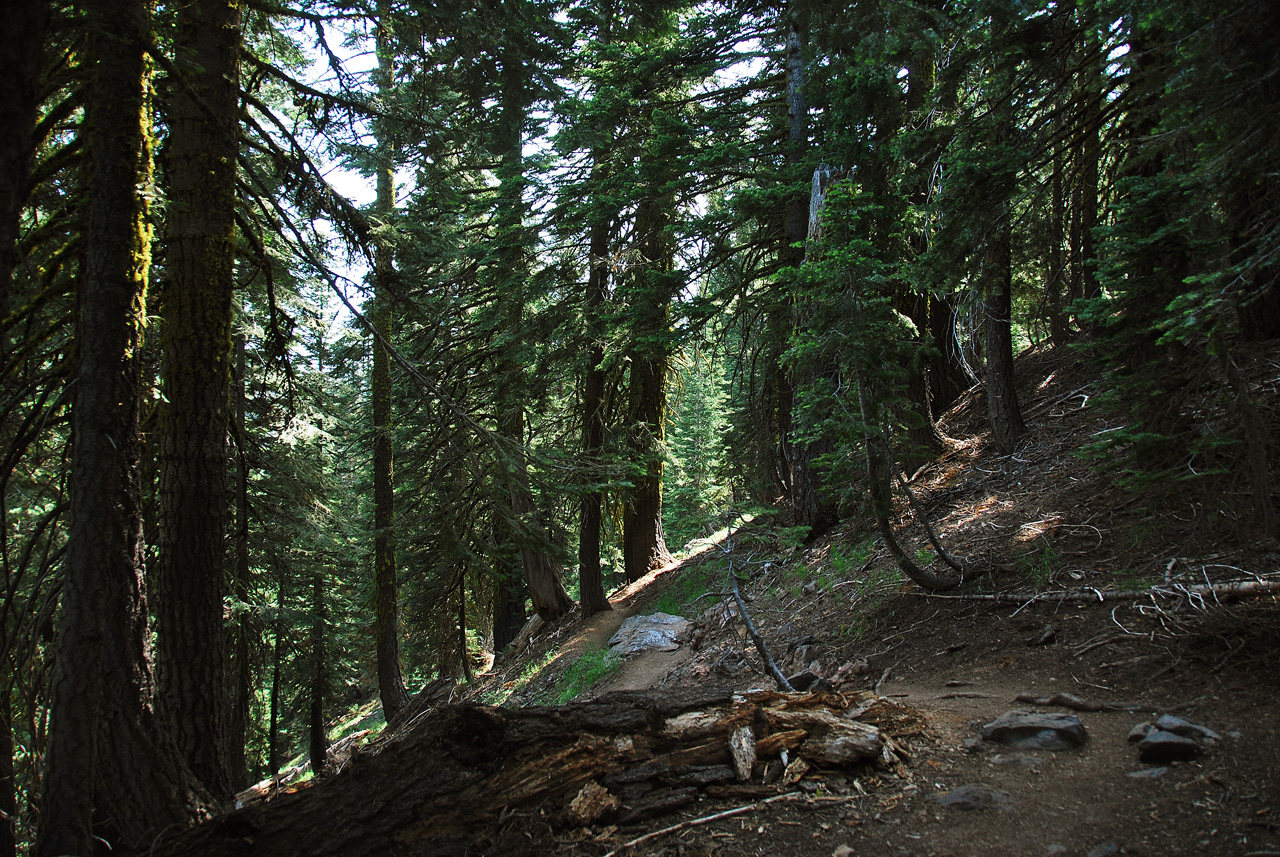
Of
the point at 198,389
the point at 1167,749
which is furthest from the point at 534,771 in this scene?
the point at 198,389

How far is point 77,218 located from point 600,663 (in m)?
8.08

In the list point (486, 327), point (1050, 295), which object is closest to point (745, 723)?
point (1050, 295)

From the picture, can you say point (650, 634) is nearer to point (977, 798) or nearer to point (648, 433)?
point (648, 433)

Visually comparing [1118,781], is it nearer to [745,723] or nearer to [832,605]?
[745,723]

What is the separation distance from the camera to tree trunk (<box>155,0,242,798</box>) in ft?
14.0

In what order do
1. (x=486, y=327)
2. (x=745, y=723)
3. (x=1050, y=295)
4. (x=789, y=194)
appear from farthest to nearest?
1. (x=486, y=327)
2. (x=789, y=194)
3. (x=1050, y=295)
4. (x=745, y=723)

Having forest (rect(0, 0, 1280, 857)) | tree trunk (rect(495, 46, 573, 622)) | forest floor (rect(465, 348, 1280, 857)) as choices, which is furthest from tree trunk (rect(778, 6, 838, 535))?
tree trunk (rect(495, 46, 573, 622))

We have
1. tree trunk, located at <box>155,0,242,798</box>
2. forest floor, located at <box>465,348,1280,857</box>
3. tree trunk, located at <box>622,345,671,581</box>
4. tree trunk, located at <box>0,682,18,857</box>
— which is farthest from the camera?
tree trunk, located at <box>622,345,671,581</box>

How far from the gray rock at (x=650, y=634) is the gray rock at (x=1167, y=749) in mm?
6484

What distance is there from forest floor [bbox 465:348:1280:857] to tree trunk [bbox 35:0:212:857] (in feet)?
8.00

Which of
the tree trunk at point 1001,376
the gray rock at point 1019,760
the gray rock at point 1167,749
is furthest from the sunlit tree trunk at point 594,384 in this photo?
the gray rock at point 1167,749

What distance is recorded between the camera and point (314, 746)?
8594 millimetres

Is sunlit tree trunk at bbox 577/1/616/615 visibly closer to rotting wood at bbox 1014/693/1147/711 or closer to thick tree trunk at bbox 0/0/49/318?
rotting wood at bbox 1014/693/1147/711

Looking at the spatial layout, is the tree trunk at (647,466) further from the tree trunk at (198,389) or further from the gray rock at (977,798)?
the gray rock at (977,798)
